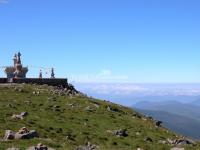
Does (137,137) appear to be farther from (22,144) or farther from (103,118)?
(22,144)

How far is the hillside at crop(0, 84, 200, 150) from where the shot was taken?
40.6 meters

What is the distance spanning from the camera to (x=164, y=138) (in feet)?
175

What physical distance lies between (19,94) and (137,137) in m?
22.8

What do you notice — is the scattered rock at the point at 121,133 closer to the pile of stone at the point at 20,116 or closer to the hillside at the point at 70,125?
A: the hillside at the point at 70,125

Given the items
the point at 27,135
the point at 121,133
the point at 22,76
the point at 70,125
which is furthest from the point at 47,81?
the point at 27,135

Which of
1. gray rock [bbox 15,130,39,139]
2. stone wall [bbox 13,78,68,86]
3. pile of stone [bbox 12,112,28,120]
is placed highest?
stone wall [bbox 13,78,68,86]

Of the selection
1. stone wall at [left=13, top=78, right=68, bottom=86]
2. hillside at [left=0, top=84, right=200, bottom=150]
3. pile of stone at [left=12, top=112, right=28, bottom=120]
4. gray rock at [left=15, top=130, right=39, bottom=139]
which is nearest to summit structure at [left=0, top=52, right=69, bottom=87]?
stone wall at [left=13, top=78, right=68, bottom=86]

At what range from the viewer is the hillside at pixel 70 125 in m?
40.6

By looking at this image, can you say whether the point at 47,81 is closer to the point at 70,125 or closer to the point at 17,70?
the point at 17,70

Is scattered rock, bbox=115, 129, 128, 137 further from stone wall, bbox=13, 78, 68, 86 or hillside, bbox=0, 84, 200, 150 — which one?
stone wall, bbox=13, 78, 68, 86

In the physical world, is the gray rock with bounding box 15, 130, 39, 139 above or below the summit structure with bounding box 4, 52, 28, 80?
below

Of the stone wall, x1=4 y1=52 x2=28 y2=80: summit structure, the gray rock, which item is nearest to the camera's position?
the gray rock

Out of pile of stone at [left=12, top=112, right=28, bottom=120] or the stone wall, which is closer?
pile of stone at [left=12, top=112, right=28, bottom=120]

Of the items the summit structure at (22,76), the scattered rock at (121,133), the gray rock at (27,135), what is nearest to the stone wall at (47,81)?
the summit structure at (22,76)
